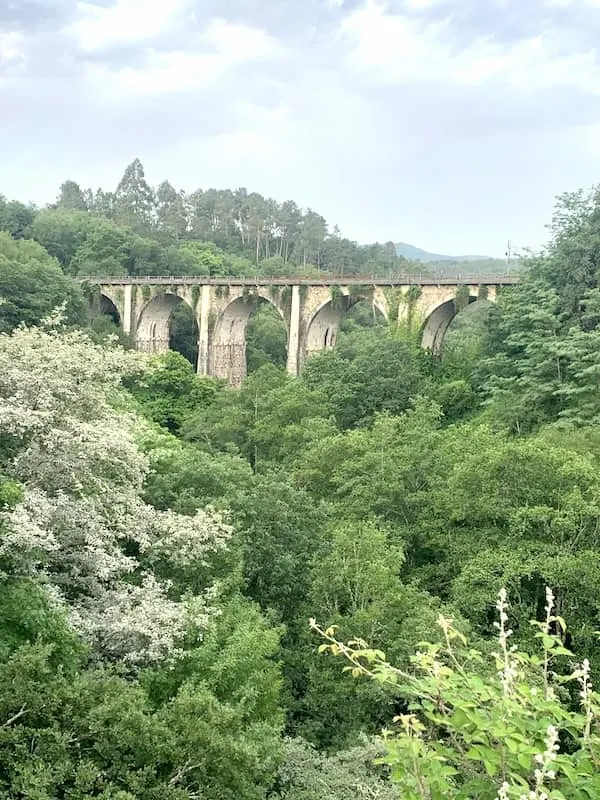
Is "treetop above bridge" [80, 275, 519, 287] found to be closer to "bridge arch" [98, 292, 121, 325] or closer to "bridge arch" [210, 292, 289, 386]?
"bridge arch" [98, 292, 121, 325]

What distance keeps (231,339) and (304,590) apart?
34.9m

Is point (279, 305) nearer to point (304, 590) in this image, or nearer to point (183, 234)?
point (304, 590)

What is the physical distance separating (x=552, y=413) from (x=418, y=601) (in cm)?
1263

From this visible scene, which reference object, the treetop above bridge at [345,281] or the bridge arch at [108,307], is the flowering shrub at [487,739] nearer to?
the treetop above bridge at [345,281]

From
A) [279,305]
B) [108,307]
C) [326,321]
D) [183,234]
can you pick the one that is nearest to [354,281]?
[326,321]

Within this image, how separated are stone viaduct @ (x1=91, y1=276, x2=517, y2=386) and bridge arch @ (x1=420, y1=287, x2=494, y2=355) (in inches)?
1.9

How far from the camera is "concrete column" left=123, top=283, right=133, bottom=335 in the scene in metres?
51.7

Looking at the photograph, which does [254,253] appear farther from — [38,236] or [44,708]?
[44,708]

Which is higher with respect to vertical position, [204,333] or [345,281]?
[345,281]

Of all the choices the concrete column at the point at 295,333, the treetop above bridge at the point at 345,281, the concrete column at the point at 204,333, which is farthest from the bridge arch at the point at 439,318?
the concrete column at the point at 204,333

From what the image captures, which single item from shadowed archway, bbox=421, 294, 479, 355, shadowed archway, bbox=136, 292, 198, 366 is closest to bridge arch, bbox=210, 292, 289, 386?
shadowed archway, bbox=136, 292, 198, 366

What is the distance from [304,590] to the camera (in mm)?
14836

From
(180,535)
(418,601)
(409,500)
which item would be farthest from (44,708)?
(409,500)

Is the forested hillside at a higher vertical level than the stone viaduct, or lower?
higher
